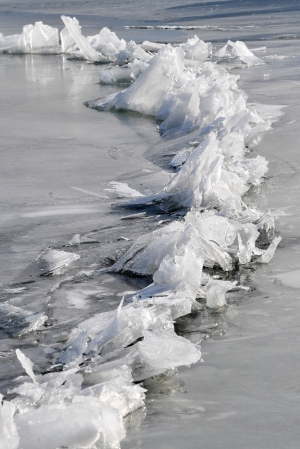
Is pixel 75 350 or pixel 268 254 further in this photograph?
pixel 268 254

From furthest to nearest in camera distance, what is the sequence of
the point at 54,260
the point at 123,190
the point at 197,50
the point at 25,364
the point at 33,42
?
the point at 33,42 < the point at 197,50 < the point at 123,190 < the point at 54,260 < the point at 25,364

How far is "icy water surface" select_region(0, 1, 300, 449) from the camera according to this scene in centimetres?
229

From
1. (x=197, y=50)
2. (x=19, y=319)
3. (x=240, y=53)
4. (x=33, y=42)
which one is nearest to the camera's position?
(x=19, y=319)

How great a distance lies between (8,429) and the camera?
6.56 feet

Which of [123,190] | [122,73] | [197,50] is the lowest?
[123,190]

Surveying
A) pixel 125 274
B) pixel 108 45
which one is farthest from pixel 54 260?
pixel 108 45

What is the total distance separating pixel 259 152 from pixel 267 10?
1900 centimetres

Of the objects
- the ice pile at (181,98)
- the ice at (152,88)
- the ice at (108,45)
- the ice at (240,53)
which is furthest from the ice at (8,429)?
the ice at (108,45)

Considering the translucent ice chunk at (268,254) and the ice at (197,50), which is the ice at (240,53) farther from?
the translucent ice chunk at (268,254)

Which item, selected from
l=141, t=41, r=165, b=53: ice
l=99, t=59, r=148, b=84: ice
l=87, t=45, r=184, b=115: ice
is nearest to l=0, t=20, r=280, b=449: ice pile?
l=87, t=45, r=184, b=115: ice

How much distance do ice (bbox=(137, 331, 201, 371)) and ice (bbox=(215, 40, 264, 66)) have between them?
9.75m

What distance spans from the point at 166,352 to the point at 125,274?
40.7 inches

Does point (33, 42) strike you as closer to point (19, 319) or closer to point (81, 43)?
point (81, 43)

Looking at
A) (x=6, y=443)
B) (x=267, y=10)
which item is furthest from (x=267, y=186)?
(x=267, y=10)
